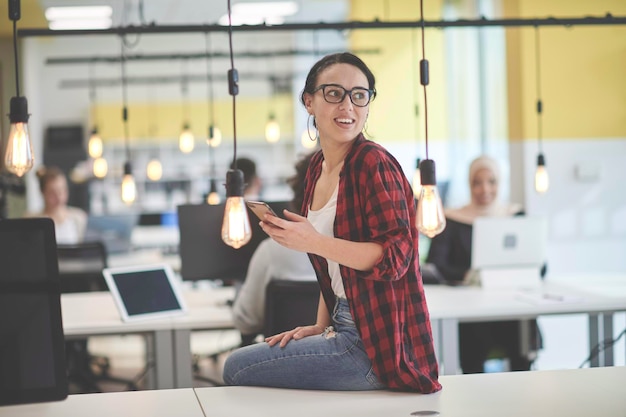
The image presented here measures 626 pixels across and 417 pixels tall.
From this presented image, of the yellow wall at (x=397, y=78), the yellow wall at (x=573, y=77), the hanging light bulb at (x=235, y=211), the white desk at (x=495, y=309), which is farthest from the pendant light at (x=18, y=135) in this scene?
the yellow wall at (x=397, y=78)

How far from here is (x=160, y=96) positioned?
1385 cm

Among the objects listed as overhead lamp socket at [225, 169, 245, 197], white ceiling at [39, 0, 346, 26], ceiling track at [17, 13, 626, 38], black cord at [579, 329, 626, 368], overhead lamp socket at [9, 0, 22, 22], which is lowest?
black cord at [579, 329, 626, 368]

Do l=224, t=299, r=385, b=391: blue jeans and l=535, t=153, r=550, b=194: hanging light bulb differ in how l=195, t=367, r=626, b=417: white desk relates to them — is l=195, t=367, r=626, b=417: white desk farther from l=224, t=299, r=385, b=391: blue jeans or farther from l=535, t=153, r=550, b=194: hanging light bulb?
l=535, t=153, r=550, b=194: hanging light bulb

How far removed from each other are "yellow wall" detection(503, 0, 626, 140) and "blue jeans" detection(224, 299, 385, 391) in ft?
15.1

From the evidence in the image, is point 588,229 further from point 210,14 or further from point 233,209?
point 210,14

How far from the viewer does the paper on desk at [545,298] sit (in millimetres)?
4195

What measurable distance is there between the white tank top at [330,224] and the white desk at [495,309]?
1692 millimetres

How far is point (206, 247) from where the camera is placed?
441 cm

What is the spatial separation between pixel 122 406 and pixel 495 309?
89.8 inches

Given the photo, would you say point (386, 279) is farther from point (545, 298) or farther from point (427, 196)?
point (545, 298)

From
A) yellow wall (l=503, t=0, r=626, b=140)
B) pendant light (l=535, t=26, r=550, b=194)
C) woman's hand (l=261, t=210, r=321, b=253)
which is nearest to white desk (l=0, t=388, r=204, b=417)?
woman's hand (l=261, t=210, r=321, b=253)

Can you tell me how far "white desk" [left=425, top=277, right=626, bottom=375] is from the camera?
3.97 meters

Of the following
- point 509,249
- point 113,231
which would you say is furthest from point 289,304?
point 113,231

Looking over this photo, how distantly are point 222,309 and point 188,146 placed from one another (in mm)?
4323
